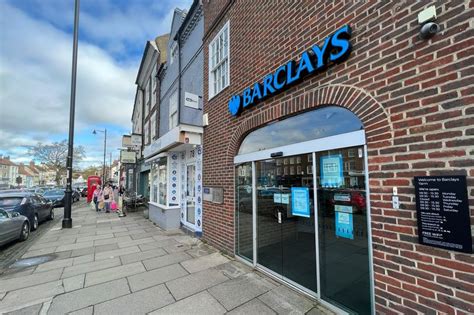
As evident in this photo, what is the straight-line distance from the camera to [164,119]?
1315 cm

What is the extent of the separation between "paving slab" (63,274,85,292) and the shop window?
3979 mm

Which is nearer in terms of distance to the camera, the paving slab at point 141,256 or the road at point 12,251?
the paving slab at point 141,256

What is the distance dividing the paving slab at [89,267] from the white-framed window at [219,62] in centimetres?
481

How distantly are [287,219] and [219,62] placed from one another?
15.4 ft

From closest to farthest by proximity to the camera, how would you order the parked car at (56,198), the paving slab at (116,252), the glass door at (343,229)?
1. the glass door at (343,229)
2. the paving slab at (116,252)
3. the parked car at (56,198)

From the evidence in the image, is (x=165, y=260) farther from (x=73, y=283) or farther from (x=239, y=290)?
(x=239, y=290)

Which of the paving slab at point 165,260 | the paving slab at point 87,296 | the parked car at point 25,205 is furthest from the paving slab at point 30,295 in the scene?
the parked car at point 25,205

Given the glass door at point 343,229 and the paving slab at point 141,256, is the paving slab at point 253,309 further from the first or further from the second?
the paving slab at point 141,256

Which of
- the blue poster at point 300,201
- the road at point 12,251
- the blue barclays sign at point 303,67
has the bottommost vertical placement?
the road at point 12,251

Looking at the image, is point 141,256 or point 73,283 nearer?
point 73,283

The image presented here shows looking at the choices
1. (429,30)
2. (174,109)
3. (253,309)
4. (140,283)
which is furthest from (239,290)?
(174,109)

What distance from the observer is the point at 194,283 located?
4180 millimetres

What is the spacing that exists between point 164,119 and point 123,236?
7.04m

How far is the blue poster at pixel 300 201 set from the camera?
12.5 ft
